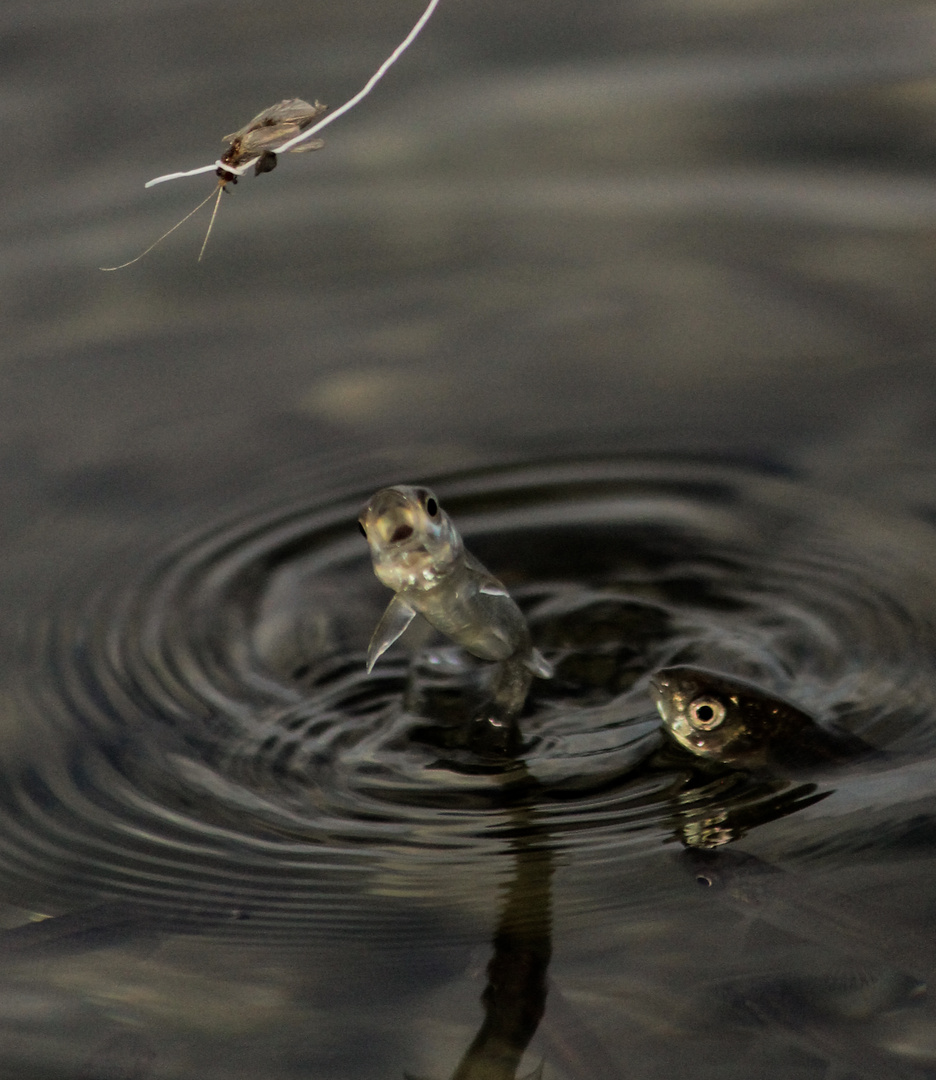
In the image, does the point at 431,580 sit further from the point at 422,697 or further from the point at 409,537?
the point at 422,697

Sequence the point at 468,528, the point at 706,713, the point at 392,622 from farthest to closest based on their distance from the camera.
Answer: the point at 468,528, the point at 706,713, the point at 392,622

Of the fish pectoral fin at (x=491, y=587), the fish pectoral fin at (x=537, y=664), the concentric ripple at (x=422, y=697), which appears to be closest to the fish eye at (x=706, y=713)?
the concentric ripple at (x=422, y=697)

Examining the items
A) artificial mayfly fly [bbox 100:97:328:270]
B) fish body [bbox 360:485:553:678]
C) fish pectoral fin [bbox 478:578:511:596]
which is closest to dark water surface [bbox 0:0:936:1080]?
fish body [bbox 360:485:553:678]

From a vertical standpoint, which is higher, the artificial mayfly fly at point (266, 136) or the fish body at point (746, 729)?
the artificial mayfly fly at point (266, 136)

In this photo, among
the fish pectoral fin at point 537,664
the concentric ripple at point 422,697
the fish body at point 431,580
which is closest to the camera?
the fish body at point 431,580

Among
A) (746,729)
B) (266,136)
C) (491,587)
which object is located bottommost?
(746,729)

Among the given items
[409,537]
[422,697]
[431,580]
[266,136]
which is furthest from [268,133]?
[422,697]

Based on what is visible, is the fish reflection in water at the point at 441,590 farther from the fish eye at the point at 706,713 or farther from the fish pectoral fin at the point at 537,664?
the fish eye at the point at 706,713
